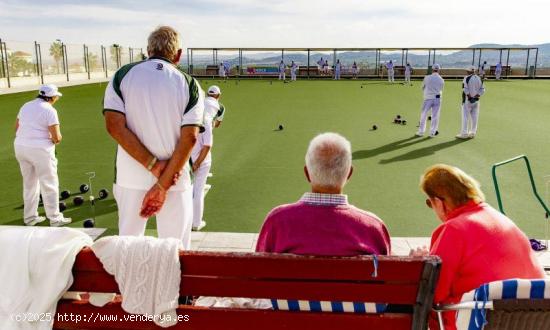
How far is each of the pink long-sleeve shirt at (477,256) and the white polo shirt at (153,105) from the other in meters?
1.84

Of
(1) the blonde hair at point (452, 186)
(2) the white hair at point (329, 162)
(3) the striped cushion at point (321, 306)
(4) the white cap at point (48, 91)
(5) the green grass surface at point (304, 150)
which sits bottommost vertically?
(5) the green grass surface at point (304, 150)

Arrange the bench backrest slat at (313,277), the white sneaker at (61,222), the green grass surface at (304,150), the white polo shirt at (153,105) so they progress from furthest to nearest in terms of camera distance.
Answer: the green grass surface at (304,150), the white sneaker at (61,222), the white polo shirt at (153,105), the bench backrest slat at (313,277)

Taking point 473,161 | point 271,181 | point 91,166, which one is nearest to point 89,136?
point 91,166

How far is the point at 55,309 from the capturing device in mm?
2375

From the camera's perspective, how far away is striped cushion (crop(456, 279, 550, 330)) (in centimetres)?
212

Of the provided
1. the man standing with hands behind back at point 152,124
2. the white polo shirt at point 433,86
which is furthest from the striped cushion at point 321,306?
the white polo shirt at point 433,86

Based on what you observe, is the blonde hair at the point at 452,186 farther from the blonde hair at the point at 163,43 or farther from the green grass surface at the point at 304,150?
the green grass surface at the point at 304,150

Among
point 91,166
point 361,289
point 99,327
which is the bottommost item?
point 91,166

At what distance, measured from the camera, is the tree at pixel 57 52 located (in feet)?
125

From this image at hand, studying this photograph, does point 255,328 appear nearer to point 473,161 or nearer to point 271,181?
point 271,181

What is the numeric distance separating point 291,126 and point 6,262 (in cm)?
1392

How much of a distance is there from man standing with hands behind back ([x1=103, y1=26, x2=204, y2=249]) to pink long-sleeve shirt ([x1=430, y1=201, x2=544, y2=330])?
5.97 feet

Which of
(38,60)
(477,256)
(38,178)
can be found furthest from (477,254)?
(38,60)

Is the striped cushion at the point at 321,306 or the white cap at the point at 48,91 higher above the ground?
the white cap at the point at 48,91
